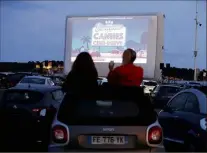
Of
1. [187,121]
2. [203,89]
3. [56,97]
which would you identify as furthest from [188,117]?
[56,97]

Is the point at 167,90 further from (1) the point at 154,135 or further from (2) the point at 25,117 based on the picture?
(1) the point at 154,135

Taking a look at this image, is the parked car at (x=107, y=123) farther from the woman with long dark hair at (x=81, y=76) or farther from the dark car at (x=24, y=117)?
the dark car at (x=24, y=117)

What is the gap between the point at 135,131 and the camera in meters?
6.89

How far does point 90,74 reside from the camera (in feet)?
26.2

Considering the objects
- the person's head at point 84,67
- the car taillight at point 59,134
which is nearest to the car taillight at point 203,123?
the person's head at point 84,67

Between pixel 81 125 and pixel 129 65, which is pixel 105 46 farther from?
pixel 81 125

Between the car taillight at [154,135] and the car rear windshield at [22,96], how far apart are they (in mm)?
5084

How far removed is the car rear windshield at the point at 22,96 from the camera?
1161 cm

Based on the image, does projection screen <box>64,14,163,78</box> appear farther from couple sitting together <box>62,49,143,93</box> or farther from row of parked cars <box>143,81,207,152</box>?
couple sitting together <box>62,49,143,93</box>

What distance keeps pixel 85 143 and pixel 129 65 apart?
204 centimetres

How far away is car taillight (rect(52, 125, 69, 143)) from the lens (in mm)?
6879

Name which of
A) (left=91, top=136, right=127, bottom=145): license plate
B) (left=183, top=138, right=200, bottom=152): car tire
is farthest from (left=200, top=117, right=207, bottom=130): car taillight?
(left=91, top=136, right=127, bottom=145): license plate

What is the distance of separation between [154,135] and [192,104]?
2519mm

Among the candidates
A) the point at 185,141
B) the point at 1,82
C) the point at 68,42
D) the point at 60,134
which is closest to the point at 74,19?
the point at 68,42
